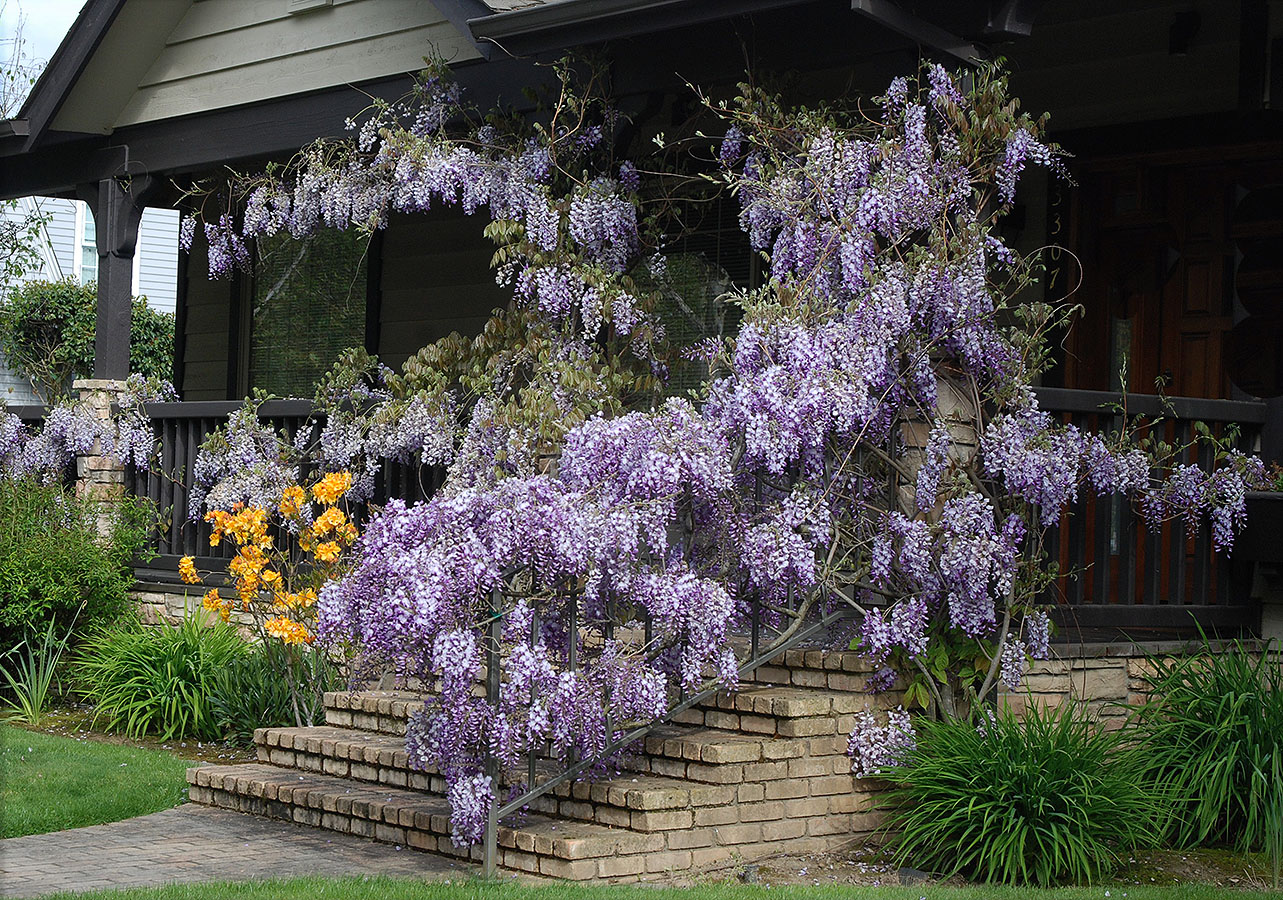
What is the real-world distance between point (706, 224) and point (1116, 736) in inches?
195

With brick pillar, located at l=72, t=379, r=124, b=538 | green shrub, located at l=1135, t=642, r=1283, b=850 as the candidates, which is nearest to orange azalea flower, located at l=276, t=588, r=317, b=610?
brick pillar, located at l=72, t=379, r=124, b=538

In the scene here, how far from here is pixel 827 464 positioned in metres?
6.38

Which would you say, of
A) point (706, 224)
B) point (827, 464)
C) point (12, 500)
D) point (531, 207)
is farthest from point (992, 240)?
point (12, 500)

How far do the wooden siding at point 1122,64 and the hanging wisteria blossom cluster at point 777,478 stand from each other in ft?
5.58

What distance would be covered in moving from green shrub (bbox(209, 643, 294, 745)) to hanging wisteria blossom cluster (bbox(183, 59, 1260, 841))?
1808 mm

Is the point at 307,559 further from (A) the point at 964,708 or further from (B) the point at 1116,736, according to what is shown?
(B) the point at 1116,736

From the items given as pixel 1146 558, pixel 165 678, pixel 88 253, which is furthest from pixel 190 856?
pixel 88 253

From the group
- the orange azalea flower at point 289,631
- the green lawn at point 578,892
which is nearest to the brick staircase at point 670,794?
the green lawn at point 578,892

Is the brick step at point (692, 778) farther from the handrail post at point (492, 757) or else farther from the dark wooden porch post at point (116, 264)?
the dark wooden porch post at point (116, 264)

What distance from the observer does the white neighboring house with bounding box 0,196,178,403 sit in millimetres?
23453

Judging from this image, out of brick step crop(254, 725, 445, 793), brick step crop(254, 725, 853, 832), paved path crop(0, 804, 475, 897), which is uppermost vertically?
brick step crop(254, 725, 853, 832)

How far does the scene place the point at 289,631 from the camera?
7.93 m

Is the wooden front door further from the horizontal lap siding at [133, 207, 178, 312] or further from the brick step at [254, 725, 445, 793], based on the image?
the horizontal lap siding at [133, 207, 178, 312]

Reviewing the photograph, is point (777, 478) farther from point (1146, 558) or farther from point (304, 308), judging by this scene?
point (304, 308)
